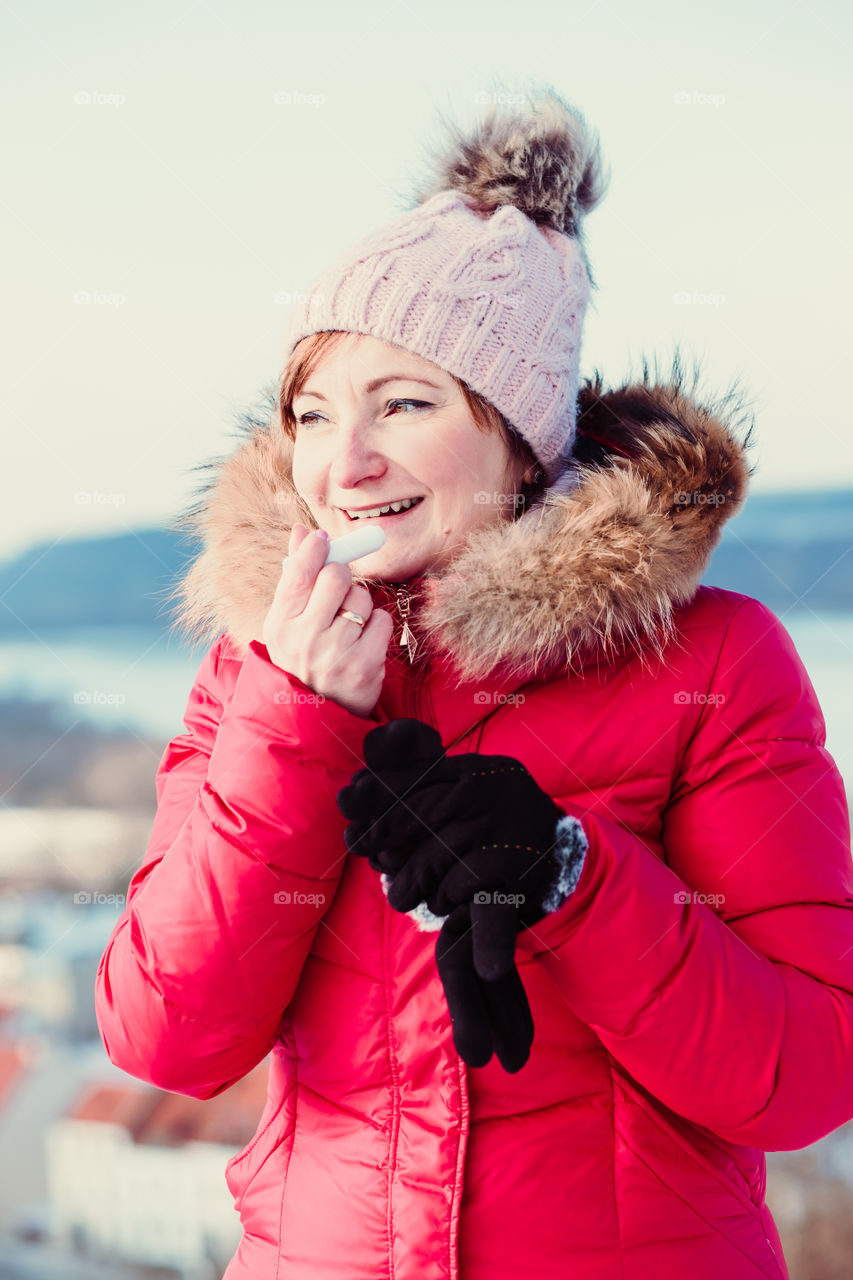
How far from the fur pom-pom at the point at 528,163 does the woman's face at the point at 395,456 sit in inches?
13.0

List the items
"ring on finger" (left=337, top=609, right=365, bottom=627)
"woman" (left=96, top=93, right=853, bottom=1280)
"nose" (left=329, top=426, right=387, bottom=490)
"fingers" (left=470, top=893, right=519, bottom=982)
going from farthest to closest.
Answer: "nose" (left=329, top=426, right=387, bottom=490), "ring on finger" (left=337, top=609, right=365, bottom=627), "woman" (left=96, top=93, right=853, bottom=1280), "fingers" (left=470, top=893, right=519, bottom=982)

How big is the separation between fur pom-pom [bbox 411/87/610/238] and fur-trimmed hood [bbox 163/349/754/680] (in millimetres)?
269

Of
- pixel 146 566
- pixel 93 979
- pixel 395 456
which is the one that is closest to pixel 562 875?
pixel 395 456

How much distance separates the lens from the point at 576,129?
1.26m

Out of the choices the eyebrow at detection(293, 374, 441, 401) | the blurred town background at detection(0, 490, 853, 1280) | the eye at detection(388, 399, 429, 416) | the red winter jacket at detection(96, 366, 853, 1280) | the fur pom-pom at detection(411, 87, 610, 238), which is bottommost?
the blurred town background at detection(0, 490, 853, 1280)

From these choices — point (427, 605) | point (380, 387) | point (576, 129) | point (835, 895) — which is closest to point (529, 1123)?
point (835, 895)

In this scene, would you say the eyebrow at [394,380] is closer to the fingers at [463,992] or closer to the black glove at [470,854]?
the black glove at [470,854]

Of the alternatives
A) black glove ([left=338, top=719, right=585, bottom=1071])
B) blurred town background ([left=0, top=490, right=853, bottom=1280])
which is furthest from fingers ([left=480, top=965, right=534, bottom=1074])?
blurred town background ([left=0, top=490, right=853, bottom=1280])

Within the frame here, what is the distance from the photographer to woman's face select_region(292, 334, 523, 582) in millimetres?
1009

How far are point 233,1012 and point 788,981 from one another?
503 mm

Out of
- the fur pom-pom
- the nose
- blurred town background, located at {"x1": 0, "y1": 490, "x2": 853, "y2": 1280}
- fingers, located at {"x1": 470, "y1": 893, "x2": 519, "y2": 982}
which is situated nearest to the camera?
fingers, located at {"x1": 470, "y1": 893, "x2": 519, "y2": 982}

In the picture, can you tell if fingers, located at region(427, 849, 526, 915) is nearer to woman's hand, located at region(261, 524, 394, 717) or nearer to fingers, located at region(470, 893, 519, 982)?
fingers, located at region(470, 893, 519, 982)

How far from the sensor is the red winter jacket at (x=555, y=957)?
81 cm

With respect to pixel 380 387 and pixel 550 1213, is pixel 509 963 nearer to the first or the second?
pixel 550 1213
